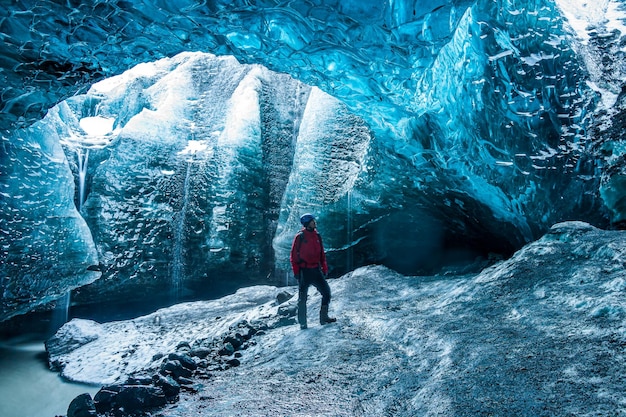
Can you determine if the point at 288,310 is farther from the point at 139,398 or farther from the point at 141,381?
the point at 139,398

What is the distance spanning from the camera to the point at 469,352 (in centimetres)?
249

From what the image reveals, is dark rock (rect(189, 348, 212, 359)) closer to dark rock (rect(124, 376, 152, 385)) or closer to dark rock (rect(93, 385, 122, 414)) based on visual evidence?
dark rock (rect(124, 376, 152, 385))

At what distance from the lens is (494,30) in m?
4.57

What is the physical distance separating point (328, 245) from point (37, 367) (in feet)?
19.8

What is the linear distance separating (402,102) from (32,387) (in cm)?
702

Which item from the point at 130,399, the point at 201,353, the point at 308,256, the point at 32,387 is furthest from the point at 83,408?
the point at 32,387

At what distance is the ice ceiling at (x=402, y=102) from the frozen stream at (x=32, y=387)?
1.15m

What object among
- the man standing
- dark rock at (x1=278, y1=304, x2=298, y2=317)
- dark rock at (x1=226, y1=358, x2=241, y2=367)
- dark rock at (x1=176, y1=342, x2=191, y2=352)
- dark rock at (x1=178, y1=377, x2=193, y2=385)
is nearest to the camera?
dark rock at (x1=178, y1=377, x2=193, y2=385)

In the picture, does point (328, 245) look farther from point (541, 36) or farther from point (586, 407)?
point (586, 407)

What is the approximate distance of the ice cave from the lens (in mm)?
2527

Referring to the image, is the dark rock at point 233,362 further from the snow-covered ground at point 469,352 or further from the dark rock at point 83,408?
the dark rock at point 83,408

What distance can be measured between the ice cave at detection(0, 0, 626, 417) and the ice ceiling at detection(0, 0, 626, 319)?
3cm

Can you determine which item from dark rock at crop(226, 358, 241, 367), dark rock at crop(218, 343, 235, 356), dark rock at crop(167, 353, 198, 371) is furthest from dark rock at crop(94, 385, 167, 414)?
dark rock at crop(218, 343, 235, 356)

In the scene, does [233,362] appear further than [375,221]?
No
